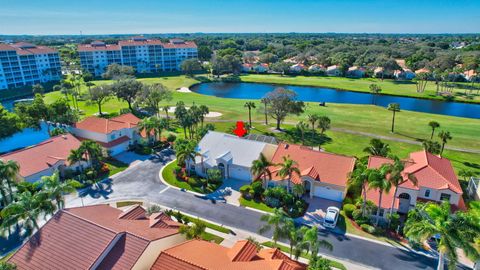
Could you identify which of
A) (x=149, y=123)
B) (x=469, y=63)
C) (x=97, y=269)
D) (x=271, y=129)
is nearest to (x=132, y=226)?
(x=97, y=269)

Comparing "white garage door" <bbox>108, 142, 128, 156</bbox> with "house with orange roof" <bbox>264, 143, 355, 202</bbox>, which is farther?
"white garage door" <bbox>108, 142, 128, 156</bbox>

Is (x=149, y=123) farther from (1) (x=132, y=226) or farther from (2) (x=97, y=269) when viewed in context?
(2) (x=97, y=269)

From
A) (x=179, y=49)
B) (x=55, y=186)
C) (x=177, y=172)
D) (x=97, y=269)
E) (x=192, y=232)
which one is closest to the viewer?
(x=97, y=269)

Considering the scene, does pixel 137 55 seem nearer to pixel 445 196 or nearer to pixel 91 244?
pixel 91 244

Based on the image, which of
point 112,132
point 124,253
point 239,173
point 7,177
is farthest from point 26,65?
point 124,253

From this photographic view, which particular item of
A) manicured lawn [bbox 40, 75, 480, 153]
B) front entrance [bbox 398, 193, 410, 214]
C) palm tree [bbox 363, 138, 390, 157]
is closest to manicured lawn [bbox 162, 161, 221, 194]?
front entrance [bbox 398, 193, 410, 214]

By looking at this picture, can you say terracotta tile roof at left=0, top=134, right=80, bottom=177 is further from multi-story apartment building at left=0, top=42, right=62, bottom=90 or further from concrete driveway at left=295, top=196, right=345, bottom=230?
multi-story apartment building at left=0, top=42, right=62, bottom=90

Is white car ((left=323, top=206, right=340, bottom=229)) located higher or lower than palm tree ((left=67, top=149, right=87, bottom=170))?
lower

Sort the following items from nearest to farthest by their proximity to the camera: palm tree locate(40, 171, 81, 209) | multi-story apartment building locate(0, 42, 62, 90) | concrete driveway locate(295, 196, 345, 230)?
palm tree locate(40, 171, 81, 209)
concrete driveway locate(295, 196, 345, 230)
multi-story apartment building locate(0, 42, 62, 90)
